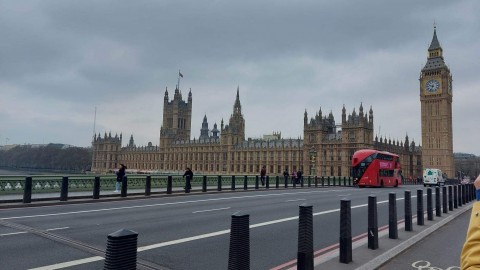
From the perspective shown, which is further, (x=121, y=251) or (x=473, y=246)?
(x=121, y=251)

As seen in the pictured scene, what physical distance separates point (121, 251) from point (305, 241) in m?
3.30

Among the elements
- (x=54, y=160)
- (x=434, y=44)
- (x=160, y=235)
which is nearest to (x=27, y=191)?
(x=160, y=235)

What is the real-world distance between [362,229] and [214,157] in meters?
120

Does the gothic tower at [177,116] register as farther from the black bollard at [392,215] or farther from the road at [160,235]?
the black bollard at [392,215]

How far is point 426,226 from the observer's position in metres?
10.5

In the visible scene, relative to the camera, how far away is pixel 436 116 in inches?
4286

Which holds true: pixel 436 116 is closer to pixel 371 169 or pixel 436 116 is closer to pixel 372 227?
pixel 371 169

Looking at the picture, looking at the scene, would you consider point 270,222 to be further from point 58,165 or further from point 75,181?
point 58,165

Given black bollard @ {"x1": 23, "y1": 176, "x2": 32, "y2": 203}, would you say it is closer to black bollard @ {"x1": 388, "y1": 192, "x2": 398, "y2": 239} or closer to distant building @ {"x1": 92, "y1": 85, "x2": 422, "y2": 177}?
black bollard @ {"x1": 388, "y1": 192, "x2": 398, "y2": 239}

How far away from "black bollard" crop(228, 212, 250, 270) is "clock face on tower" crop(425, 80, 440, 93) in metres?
120

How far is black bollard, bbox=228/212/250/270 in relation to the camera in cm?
459

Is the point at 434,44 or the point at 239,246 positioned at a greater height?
the point at 434,44

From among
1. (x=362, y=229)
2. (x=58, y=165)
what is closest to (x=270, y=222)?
(x=362, y=229)

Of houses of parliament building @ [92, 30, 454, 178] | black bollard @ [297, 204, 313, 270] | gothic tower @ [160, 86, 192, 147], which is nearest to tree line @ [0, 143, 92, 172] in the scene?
houses of parliament building @ [92, 30, 454, 178]
